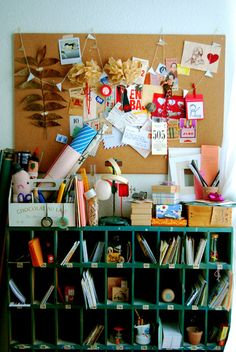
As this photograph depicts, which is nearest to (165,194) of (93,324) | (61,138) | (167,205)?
(167,205)

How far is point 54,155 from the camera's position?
238cm

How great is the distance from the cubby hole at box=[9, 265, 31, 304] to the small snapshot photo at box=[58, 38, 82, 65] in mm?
1388

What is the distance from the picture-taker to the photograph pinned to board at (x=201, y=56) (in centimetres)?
234

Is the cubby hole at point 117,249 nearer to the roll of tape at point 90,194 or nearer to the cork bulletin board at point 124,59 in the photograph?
the roll of tape at point 90,194

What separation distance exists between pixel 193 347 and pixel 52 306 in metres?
0.92

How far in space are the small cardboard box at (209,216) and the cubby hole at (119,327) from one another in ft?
2.47

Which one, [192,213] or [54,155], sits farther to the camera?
[54,155]

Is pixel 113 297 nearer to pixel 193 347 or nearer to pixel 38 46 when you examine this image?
pixel 193 347

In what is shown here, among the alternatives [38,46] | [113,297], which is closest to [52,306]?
[113,297]

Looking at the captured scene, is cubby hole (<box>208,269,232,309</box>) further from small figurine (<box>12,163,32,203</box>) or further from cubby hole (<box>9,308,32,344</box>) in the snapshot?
small figurine (<box>12,163,32,203</box>)

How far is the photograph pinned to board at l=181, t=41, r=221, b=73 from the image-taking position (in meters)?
2.34

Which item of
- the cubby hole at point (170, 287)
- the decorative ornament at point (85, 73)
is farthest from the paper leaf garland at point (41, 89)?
the cubby hole at point (170, 287)

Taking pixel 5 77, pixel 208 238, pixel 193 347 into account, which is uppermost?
pixel 5 77

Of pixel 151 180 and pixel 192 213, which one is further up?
pixel 151 180
